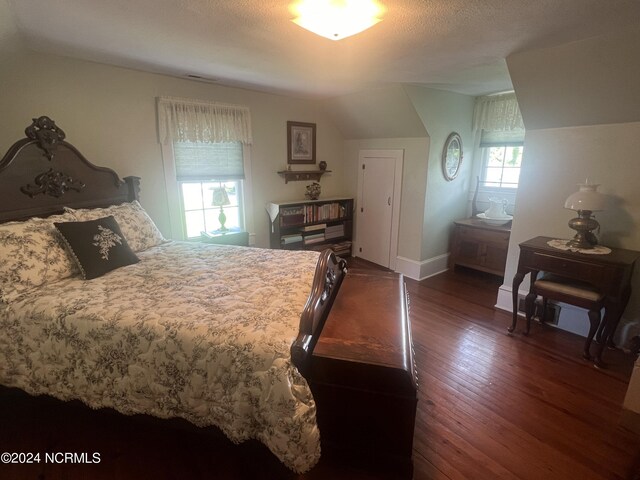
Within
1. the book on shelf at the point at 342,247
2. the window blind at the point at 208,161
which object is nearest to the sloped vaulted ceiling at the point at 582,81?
the book on shelf at the point at 342,247

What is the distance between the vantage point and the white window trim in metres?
3.22

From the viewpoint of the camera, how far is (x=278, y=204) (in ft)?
12.9

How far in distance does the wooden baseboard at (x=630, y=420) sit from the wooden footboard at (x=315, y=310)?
1.82 metres

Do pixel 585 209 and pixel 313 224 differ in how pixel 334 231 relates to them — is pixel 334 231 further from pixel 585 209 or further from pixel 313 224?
pixel 585 209

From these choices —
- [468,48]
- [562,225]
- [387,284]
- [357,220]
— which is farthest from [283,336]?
[357,220]

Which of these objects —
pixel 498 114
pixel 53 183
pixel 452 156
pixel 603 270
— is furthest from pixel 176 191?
pixel 498 114

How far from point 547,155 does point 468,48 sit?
1357 millimetres

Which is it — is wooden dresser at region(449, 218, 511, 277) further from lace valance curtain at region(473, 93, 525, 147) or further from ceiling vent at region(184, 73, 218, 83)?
ceiling vent at region(184, 73, 218, 83)

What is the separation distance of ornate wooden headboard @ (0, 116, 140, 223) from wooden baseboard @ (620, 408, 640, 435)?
401 cm

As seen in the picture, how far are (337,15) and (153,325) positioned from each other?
5.92 feet

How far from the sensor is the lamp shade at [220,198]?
3541 millimetres

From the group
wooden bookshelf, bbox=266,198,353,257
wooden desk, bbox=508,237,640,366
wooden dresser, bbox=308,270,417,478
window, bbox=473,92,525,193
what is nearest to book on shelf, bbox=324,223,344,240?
wooden bookshelf, bbox=266,198,353,257

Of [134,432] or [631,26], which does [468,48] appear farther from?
[134,432]

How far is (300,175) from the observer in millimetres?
4309
